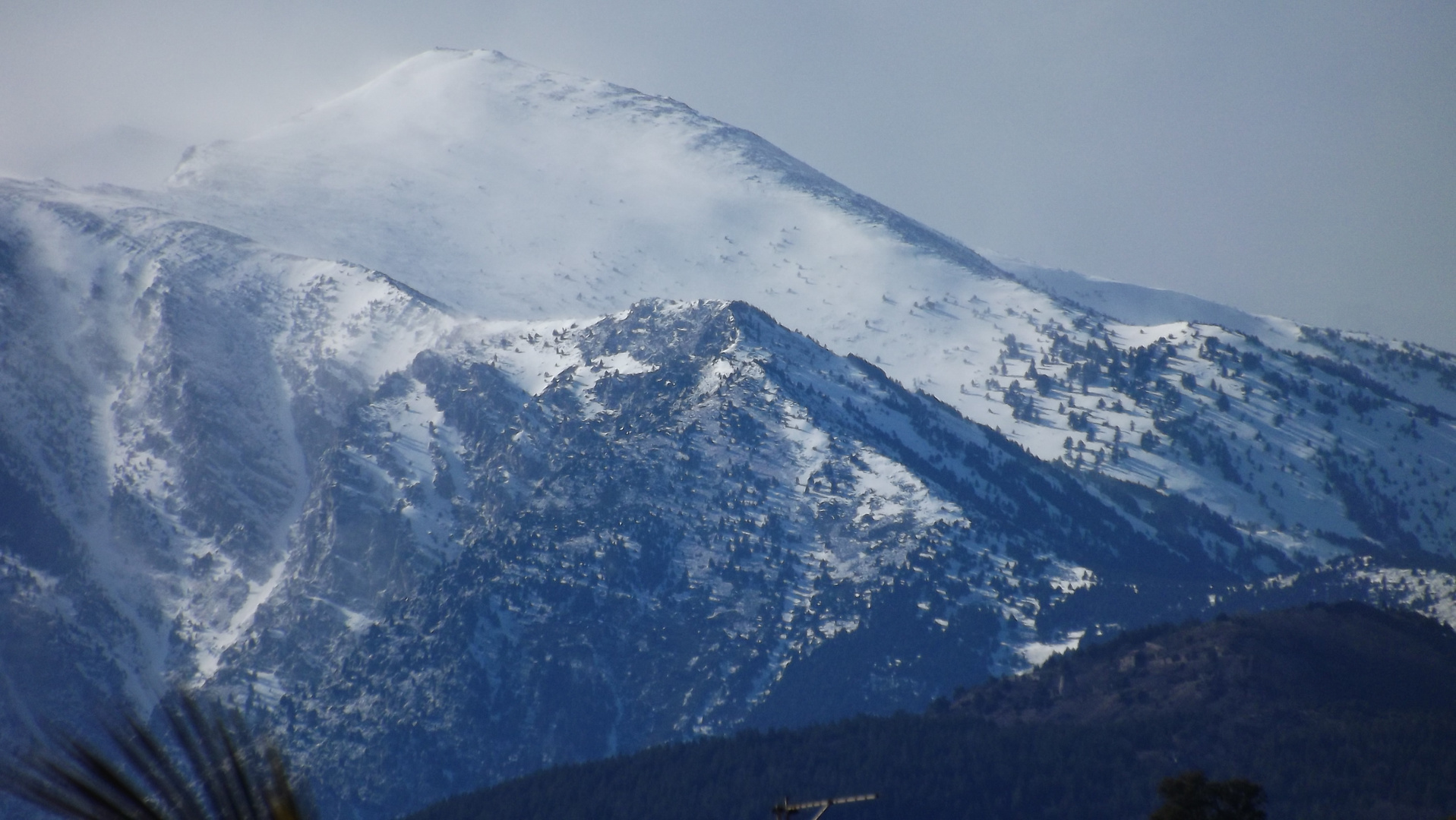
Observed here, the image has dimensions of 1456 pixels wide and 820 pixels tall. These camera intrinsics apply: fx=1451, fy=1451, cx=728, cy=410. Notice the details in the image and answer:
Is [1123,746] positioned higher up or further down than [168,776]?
higher up

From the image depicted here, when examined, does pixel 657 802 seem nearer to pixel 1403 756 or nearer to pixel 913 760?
pixel 913 760

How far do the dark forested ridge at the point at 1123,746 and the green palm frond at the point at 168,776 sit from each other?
134 metres

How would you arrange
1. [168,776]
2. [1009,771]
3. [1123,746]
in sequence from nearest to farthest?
1. [168,776]
2. [1009,771]
3. [1123,746]

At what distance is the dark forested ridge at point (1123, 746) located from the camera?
150875 mm

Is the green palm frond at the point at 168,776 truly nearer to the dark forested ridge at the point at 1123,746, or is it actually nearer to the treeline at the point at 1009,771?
the dark forested ridge at the point at 1123,746

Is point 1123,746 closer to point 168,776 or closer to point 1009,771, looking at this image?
point 1009,771

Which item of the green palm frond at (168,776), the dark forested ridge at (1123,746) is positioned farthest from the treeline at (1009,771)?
the green palm frond at (168,776)

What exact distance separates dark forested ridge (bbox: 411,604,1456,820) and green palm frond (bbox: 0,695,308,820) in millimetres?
133519

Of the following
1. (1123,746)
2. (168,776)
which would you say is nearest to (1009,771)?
(1123,746)

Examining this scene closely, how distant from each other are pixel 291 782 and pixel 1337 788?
6109 inches

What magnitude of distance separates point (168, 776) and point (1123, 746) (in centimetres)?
16415

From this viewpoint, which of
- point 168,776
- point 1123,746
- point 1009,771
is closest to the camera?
point 168,776

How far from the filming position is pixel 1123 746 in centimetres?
16400

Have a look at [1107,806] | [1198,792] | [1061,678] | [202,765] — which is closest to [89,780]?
[202,765]
